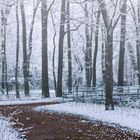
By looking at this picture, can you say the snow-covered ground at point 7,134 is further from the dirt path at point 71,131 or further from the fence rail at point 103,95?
the fence rail at point 103,95

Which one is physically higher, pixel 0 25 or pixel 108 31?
pixel 0 25

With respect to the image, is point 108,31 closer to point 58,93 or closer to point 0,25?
point 58,93

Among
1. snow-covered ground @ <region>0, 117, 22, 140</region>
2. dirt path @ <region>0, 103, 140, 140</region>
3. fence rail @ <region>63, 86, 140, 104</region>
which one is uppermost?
fence rail @ <region>63, 86, 140, 104</region>

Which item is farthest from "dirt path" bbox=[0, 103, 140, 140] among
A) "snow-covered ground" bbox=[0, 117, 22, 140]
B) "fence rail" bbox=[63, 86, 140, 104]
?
"fence rail" bbox=[63, 86, 140, 104]

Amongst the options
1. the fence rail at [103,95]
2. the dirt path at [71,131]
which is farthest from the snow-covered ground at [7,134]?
the fence rail at [103,95]

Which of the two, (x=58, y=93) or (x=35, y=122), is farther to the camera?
(x=58, y=93)

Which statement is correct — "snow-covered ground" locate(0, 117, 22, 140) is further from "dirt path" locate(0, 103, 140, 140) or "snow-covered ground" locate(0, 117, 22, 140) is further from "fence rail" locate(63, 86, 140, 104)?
"fence rail" locate(63, 86, 140, 104)

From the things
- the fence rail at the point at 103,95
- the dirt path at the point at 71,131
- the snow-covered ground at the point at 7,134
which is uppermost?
the fence rail at the point at 103,95

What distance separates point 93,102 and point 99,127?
12.1 meters

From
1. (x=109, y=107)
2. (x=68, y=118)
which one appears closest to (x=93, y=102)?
(x=109, y=107)

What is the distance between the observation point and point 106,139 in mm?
12984

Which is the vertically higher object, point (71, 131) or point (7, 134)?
point (7, 134)

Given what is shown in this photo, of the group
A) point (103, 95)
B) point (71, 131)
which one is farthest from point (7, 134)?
point (103, 95)

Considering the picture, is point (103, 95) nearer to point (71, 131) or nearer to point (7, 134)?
point (71, 131)
